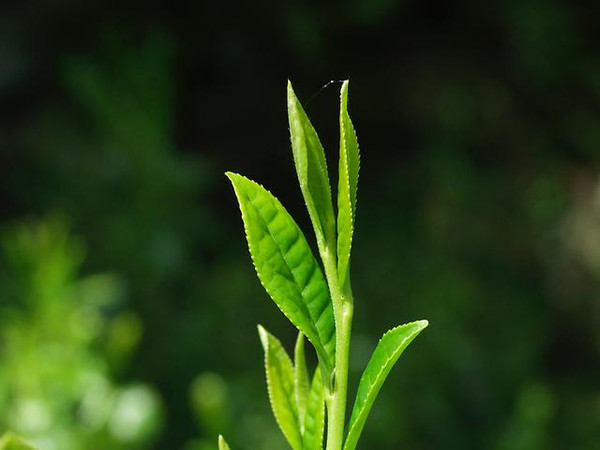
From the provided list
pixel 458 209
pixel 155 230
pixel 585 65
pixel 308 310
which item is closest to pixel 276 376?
pixel 308 310

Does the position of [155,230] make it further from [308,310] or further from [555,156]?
[308,310]

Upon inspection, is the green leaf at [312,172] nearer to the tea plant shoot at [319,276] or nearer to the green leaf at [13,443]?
the tea plant shoot at [319,276]

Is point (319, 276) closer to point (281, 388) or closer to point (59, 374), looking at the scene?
point (281, 388)

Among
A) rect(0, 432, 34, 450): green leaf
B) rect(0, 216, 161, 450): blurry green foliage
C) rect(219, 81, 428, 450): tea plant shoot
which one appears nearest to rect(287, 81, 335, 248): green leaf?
rect(219, 81, 428, 450): tea plant shoot

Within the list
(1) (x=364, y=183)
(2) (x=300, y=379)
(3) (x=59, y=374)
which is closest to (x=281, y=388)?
(2) (x=300, y=379)

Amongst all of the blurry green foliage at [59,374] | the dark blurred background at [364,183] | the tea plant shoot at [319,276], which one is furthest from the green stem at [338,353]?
the dark blurred background at [364,183]

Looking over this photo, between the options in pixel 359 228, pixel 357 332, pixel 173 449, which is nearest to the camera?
pixel 173 449

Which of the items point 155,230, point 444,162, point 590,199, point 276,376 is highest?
point 276,376
